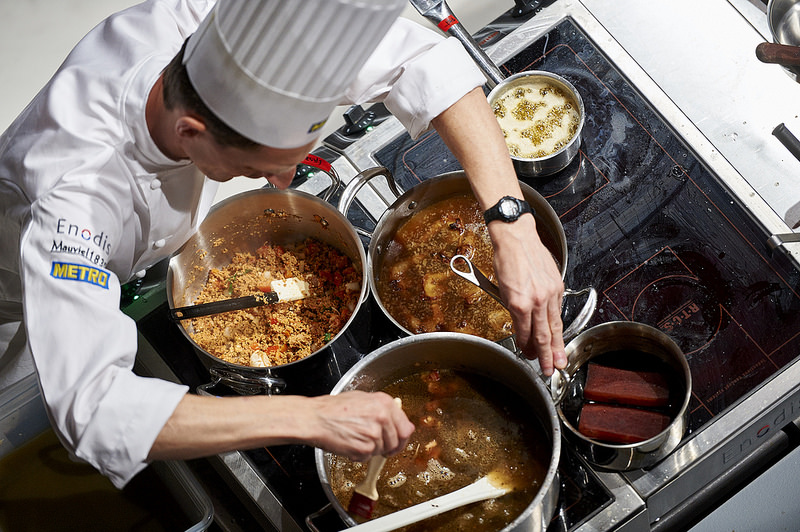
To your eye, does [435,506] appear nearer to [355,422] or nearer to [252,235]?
[355,422]

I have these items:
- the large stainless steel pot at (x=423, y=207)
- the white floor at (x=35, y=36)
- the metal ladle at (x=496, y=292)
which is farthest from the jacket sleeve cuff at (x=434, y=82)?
the white floor at (x=35, y=36)

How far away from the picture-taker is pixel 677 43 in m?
1.59

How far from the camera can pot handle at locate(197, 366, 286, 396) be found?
1.19 meters

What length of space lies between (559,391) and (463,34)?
750mm

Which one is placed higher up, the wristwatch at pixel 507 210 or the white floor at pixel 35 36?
the white floor at pixel 35 36

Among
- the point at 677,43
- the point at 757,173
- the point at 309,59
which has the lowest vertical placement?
the point at 757,173

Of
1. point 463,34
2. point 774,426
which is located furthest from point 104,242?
point 774,426

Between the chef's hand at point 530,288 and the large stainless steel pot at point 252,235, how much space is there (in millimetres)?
248

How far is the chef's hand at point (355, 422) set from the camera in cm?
90

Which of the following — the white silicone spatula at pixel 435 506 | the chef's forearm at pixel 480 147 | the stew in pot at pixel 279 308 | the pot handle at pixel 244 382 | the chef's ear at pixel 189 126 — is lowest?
the white silicone spatula at pixel 435 506

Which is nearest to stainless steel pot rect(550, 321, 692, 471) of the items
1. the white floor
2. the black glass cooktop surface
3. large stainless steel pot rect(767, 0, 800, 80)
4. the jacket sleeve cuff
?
the black glass cooktop surface

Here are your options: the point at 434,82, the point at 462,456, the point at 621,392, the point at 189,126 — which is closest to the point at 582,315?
the point at 621,392

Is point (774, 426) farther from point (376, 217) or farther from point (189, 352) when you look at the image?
point (189, 352)

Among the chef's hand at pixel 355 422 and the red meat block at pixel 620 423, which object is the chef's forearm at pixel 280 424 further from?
the red meat block at pixel 620 423
